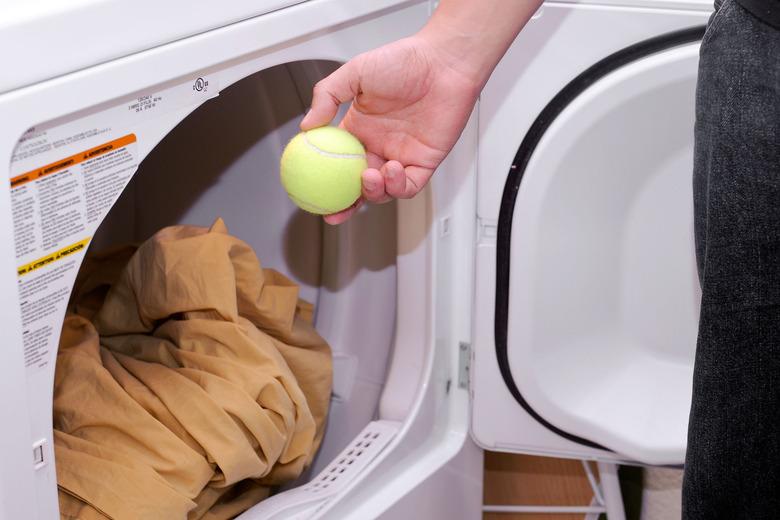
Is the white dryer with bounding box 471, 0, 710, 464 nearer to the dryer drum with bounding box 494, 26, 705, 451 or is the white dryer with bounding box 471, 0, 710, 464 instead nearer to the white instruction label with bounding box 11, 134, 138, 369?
the dryer drum with bounding box 494, 26, 705, 451

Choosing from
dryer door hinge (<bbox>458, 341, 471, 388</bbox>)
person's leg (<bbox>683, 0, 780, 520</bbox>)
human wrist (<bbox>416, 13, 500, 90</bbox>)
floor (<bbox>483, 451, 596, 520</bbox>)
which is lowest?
floor (<bbox>483, 451, 596, 520</bbox>)

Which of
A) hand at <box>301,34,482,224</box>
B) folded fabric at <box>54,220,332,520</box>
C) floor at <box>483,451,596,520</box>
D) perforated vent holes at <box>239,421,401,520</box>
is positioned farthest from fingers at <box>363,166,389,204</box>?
floor at <box>483,451,596,520</box>

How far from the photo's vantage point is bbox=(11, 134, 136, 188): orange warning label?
627 mm

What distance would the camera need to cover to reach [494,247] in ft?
3.71

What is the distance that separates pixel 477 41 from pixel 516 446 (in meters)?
0.59

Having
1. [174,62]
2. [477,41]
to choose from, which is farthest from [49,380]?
[477,41]

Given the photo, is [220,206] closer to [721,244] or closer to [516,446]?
[516,446]

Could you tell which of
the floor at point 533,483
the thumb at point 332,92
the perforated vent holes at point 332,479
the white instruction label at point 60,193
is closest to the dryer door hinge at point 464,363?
the perforated vent holes at point 332,479

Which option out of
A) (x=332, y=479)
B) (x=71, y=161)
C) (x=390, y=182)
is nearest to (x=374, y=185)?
(x=390, y=182)

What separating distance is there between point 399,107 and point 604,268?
403 millimetres

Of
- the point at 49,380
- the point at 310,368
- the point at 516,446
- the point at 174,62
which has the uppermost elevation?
the point at 174,62

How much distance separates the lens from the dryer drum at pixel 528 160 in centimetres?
102

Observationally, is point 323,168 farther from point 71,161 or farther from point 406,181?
point 71,161

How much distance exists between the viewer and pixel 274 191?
1212 mm
